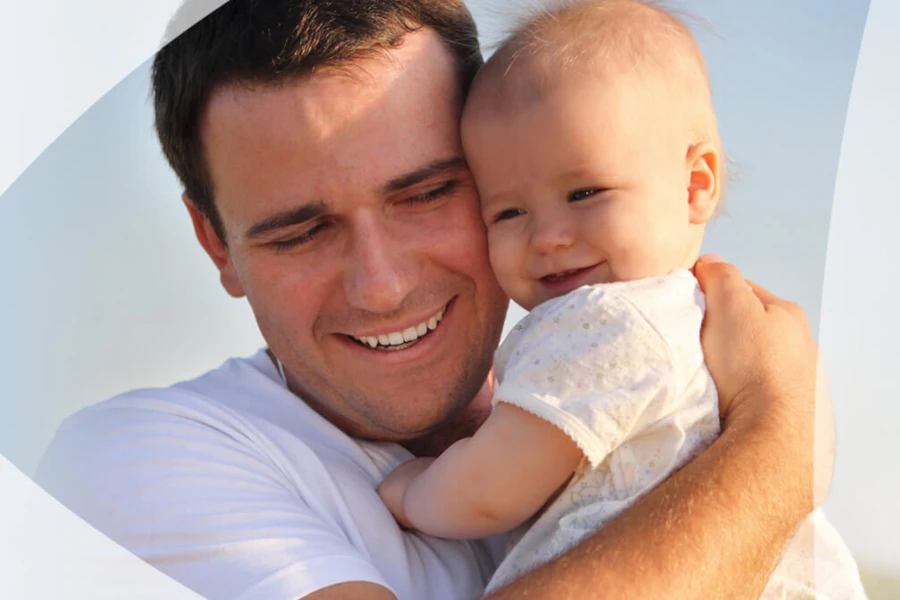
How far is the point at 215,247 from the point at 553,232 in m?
1.28

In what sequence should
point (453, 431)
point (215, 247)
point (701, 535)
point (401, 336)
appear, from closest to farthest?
point (701, 535), point (401, 336), point (453, 431), point (215, 247)

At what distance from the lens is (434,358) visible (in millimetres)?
2537

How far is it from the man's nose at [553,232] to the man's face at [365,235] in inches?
14.2

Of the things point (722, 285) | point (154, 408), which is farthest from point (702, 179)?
point (154, 408)

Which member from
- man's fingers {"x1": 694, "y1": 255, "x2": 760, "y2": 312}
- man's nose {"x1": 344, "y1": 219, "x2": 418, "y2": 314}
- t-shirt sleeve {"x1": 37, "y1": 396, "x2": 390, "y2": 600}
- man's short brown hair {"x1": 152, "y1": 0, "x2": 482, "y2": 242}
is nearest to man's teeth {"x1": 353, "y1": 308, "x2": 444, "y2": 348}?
man's nose {"x1": 344, "y1": 219, "x2": 418, "y2": 314}

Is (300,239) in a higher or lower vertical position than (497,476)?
higher

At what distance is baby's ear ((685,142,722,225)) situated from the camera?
214cm

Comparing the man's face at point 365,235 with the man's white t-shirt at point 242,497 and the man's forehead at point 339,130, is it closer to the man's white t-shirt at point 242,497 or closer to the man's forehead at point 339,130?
the man's forehead at point 339,130

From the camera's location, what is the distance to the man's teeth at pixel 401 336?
2.48m

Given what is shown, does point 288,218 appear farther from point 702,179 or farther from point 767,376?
point 767,376

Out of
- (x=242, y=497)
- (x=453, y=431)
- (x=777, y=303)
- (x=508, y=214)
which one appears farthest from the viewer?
(x=453, y=431)

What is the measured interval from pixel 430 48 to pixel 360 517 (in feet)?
4.12

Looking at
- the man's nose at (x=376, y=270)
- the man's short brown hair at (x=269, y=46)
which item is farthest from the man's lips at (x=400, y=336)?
the man's short brown hair at (x=269, y=46)

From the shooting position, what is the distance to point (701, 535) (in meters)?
1.75
